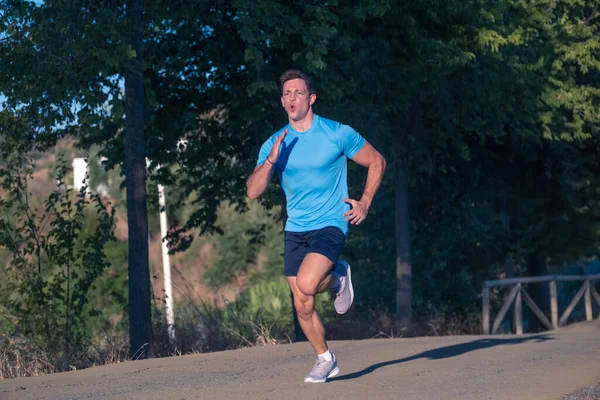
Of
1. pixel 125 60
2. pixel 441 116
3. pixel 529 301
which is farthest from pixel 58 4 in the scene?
pixel 529 301

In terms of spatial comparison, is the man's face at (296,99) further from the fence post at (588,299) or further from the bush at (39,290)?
the fence post at (588,299)

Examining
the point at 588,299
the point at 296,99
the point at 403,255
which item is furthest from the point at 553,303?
the point at 296,99

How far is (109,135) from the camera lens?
1612cm

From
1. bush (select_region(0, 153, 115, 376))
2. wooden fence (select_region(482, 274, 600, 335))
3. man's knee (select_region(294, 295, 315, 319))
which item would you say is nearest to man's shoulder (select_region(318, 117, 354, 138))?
man's knee (select_region(294, 295, 315, 319))

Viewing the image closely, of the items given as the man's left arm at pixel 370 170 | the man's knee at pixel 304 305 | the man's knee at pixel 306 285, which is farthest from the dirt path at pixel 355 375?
the man's left arm at pixel 370 170

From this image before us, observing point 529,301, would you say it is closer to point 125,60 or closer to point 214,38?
point 214,38

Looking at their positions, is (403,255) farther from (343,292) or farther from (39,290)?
(343,292)

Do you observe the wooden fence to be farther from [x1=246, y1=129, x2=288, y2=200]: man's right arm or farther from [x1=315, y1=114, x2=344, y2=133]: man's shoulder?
[x1=246, y1=129, x2=288, y2=200]: man's right arm

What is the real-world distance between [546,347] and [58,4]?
262 inches

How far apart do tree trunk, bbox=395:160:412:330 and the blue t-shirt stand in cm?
1177

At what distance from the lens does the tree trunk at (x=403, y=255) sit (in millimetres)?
18953

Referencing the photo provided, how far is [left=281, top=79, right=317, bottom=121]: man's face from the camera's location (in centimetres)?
707

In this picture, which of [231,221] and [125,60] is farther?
[231,221]

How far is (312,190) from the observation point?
707 centimetres
